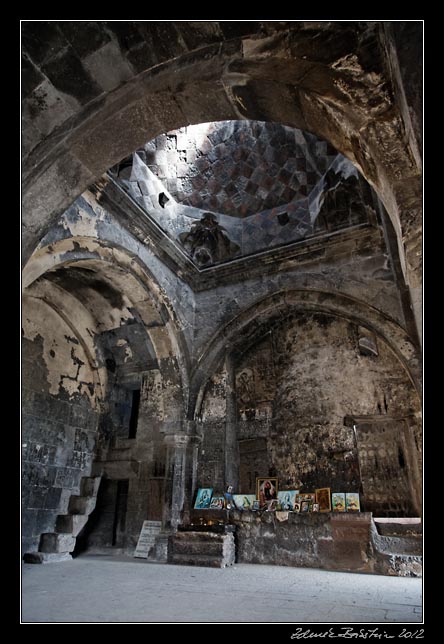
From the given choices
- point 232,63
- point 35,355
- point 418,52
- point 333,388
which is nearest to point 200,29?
point 232,63

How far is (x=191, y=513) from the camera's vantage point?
22.5ft

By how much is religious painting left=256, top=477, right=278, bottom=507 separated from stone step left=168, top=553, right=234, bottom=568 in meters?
1.35

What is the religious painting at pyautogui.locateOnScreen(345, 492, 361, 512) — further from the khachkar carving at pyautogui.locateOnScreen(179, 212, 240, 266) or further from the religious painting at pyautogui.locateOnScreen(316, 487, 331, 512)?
the khachkar carving at pyautogui.locateOnScreen(179, 212, 240, 266)

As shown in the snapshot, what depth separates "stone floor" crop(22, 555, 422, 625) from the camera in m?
2.47

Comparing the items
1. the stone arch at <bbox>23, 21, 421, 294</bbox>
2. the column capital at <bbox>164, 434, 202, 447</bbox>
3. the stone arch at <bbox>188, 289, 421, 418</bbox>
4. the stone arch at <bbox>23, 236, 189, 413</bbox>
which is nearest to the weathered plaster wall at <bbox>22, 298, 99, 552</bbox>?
the stone arch at <bbox>23, 236, 189, 413</bbox>

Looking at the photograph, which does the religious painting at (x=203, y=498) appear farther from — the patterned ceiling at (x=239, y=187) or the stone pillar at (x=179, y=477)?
the patterned ceiling at (x=239, y=187)

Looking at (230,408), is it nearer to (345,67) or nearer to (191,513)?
(191,513)

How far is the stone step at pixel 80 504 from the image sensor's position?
694 cm

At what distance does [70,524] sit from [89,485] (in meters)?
0.72

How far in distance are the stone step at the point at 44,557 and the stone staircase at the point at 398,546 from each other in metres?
4.36

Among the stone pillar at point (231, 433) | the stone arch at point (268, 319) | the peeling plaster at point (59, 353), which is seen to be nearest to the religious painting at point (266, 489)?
the stone pillar at point (231, 433)

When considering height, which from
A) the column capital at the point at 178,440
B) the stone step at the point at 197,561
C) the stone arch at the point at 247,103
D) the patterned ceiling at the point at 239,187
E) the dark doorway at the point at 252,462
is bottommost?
the stone step at the point at 197,561

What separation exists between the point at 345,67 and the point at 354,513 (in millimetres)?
5538

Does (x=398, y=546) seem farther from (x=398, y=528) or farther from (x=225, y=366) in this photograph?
(x=225, y=366)
